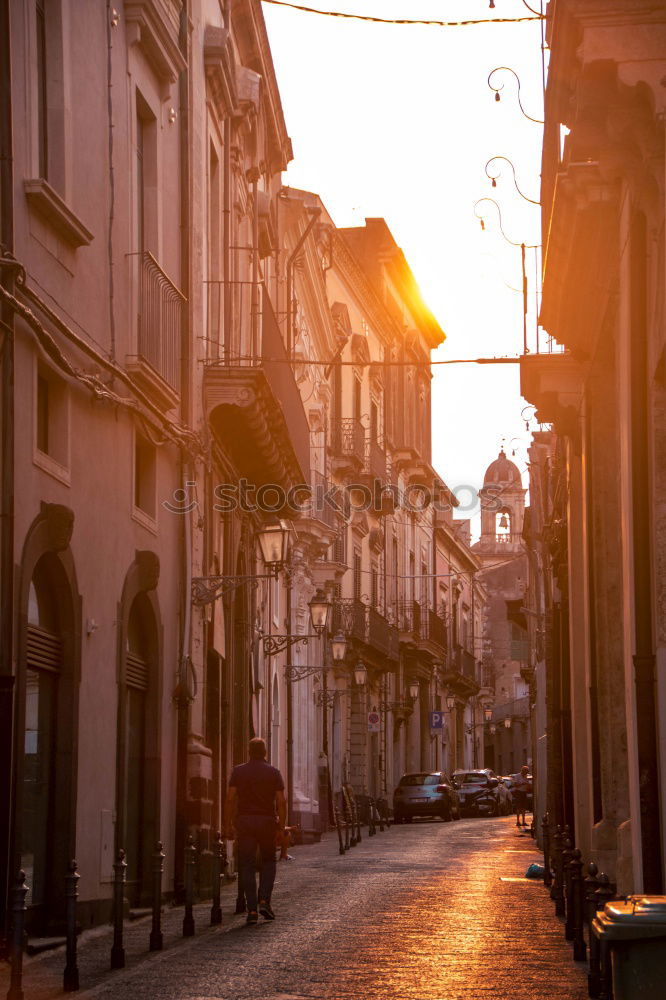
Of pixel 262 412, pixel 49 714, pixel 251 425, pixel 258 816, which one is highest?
pixel 262 412

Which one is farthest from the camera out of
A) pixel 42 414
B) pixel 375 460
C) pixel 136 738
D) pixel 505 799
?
pixel 505 799

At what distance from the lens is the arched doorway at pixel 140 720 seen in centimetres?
1592

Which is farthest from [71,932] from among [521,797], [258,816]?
[521,797]

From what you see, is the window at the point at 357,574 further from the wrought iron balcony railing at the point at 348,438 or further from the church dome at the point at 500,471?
the church dome at the point at 500,471

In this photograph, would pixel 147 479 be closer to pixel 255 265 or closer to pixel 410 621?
pixel 255 265

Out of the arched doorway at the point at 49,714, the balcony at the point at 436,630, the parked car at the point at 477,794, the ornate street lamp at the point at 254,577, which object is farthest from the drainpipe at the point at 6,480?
the balcony at the point at 436,630

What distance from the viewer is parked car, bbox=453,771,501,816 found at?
5312 cm

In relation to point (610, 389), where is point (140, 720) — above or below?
below

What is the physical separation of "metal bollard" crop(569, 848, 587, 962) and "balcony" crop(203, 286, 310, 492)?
9207 millimetres

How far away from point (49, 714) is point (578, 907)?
175 inches

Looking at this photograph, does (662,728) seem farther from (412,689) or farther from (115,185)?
(412,689)

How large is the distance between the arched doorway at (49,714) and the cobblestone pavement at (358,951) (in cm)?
64

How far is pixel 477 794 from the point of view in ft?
175

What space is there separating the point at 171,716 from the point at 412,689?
36.5 metres
